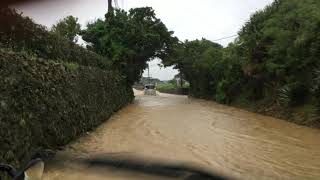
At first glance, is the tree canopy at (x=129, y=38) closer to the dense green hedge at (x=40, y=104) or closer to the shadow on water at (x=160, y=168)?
the dense green hedge at (x=40, y=104)

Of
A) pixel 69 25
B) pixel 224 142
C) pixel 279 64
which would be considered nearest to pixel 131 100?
pixel 279 64

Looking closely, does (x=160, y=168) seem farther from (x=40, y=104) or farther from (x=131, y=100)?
(x=131, y=100)

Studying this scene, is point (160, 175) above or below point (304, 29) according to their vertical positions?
A: below

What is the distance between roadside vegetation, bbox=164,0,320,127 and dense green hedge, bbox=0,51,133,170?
27.8 ft

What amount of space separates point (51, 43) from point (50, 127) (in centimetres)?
373

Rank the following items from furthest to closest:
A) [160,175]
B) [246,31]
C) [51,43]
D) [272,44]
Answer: [246,31] → [272,44] → [51,43] → [160,175]

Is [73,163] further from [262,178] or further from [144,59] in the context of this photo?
[144,59]

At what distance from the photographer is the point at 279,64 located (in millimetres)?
23109

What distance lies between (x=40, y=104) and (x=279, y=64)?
1473 centimetres

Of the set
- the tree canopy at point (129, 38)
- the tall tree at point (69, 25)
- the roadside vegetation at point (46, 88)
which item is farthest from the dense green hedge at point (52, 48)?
the tree canopy at point (129, 38)

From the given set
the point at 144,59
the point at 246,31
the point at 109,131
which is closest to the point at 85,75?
the point at 109,131

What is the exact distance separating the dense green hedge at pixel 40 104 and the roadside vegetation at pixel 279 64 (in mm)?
8460

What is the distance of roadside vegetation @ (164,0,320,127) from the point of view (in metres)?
20.0

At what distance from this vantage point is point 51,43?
1431 cm
